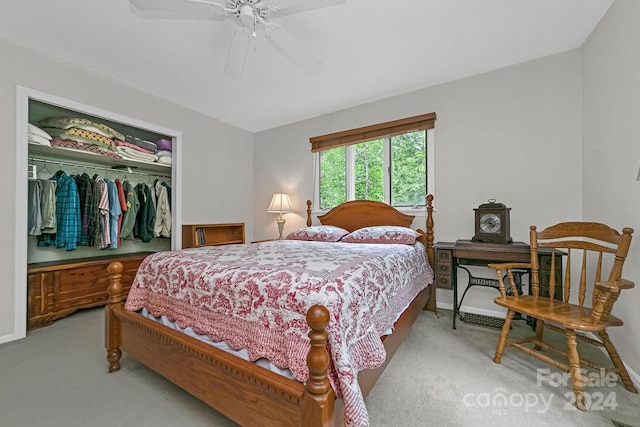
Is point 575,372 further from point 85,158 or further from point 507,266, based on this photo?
point 85,158

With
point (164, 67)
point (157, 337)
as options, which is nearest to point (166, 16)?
point (164, 67)

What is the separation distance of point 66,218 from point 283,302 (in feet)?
9.49

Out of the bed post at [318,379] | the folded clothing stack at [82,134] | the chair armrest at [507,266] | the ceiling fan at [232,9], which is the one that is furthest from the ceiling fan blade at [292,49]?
the folded clothing stack at [82,134]

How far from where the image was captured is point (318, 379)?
89cm

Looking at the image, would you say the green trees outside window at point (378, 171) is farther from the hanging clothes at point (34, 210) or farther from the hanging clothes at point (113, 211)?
the hanging clothes at point (34, 210)

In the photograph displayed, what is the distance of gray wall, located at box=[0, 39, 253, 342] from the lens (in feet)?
7.22

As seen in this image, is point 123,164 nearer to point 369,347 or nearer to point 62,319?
point 62,319

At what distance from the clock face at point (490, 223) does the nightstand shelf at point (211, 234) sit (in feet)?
11.0

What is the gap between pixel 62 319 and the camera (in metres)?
2.61

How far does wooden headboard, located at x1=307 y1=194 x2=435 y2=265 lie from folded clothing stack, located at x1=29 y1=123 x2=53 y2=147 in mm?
2913

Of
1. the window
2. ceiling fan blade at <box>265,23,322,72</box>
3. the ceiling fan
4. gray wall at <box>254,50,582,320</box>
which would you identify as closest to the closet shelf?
the ceiling fan

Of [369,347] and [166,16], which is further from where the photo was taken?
[166,16]

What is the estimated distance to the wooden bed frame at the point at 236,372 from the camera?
2.93ft

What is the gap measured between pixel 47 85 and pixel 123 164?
1.08m
